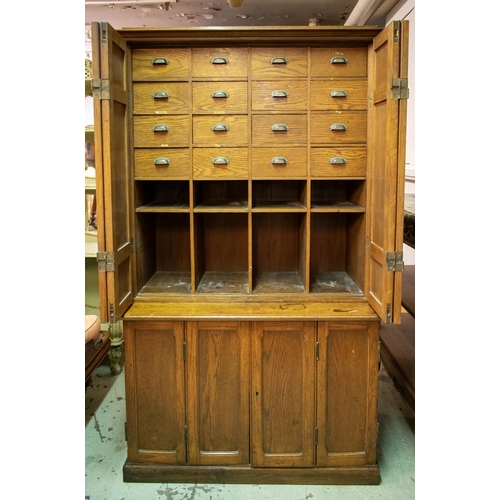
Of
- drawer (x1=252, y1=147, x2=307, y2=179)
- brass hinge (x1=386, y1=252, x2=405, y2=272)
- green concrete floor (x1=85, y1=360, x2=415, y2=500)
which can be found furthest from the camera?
drawer (x1=252, y1=147, x2=307, y2=179)

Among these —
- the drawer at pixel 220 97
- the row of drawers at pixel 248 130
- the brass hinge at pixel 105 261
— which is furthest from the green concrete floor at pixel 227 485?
the drawer at pixel 220 97

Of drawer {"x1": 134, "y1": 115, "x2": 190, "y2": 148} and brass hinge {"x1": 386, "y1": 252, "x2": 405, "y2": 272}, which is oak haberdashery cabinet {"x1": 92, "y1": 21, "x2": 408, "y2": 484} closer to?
drawer {"x1": 134, "y1": 115, "x2": 190, "y2": 148}

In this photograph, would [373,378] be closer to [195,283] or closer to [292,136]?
[195,283]

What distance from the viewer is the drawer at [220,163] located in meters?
2.32

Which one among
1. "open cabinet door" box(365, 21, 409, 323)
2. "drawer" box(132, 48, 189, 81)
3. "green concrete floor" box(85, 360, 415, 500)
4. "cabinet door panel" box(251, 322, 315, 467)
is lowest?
"green concrete floor" box(85, 360, 415, 500)

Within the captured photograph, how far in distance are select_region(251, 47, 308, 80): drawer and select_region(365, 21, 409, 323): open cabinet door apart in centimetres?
34

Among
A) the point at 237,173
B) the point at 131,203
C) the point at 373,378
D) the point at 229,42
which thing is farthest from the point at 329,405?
the point at 229,42

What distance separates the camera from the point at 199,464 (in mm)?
2318

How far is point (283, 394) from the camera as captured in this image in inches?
89.4

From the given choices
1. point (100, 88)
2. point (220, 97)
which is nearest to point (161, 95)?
point (220, 97)

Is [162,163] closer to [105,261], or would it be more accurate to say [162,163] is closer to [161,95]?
[161,95]

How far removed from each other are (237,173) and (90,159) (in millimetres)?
2263

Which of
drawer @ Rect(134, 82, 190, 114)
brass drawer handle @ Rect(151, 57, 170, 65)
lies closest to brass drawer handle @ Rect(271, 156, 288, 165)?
drawer @ Rect(134, 82, 190, 114)

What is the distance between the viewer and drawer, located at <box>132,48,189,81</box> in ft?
7.43
